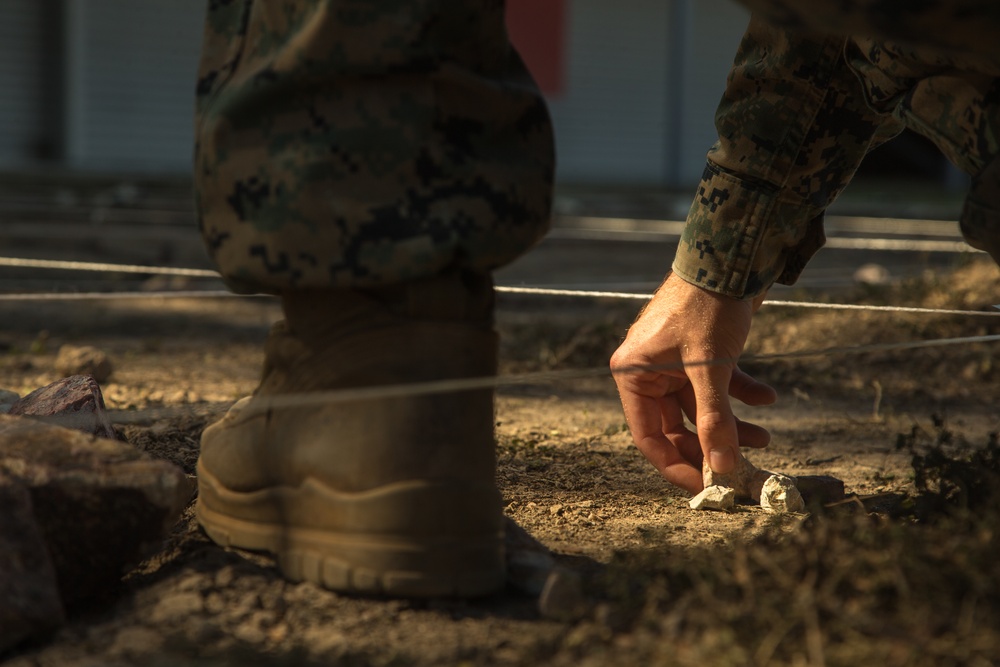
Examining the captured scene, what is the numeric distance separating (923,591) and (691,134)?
14.4 meters

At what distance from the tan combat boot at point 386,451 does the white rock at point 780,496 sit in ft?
2.05

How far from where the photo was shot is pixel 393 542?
1.28 meters

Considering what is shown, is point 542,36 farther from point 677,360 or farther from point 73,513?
point 73,513

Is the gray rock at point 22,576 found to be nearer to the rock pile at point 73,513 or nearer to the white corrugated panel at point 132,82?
the rock pile at point 73,513

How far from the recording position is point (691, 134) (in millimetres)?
15102

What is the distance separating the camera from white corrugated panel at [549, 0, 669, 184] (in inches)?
552

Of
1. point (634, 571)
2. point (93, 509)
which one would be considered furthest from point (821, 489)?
point (93, 509)

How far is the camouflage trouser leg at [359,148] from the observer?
1268 millimetres

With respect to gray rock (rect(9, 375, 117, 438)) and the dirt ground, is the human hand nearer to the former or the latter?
the dirt ground

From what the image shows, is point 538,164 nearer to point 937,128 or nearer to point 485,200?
point 485,200

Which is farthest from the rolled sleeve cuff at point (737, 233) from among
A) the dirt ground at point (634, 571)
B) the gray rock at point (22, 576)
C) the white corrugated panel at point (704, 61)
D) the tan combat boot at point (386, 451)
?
→ the white corrugated panel at point (704, 61)

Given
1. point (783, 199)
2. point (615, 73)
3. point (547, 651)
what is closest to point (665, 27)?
point (615, 73)

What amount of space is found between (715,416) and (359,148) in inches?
29.6

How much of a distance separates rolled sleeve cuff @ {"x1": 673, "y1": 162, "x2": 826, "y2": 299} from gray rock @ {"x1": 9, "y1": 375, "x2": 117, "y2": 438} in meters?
0.94
